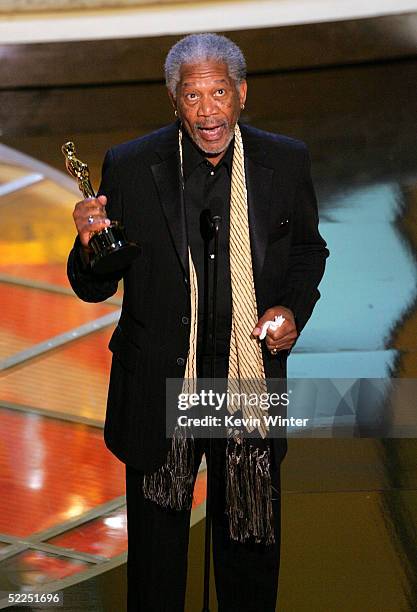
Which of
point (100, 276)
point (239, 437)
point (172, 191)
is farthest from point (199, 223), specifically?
point (239, 437)

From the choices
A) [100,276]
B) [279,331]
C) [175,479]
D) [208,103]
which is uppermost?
[208,103]

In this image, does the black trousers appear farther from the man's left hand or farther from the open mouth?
the open mouth

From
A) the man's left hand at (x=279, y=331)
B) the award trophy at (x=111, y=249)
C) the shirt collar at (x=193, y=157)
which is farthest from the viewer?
the shirt collar at (x=193, y=157)

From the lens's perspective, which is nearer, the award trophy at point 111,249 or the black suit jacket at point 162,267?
the award trophy at point 111,249

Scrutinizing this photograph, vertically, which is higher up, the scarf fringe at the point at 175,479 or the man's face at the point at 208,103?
the man's face at the point at 208,103

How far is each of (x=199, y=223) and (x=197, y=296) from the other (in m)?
0.14

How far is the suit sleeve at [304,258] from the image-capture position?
2225 millimetres

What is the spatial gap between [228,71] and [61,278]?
2.77 metres

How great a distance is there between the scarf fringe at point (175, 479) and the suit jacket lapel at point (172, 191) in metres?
0.33

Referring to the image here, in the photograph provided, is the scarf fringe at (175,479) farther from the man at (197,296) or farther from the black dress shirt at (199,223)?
the black dress shirt at (199,223)

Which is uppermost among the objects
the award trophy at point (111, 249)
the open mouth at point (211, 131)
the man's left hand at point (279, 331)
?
the open mouth at point (211, 131)

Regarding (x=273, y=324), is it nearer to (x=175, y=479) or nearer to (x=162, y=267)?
(x=162, y=267)

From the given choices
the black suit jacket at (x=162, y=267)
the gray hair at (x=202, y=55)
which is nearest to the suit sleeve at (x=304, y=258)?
the black suit jacket at (x=162, y=267)

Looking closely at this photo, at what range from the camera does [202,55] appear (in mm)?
2123
